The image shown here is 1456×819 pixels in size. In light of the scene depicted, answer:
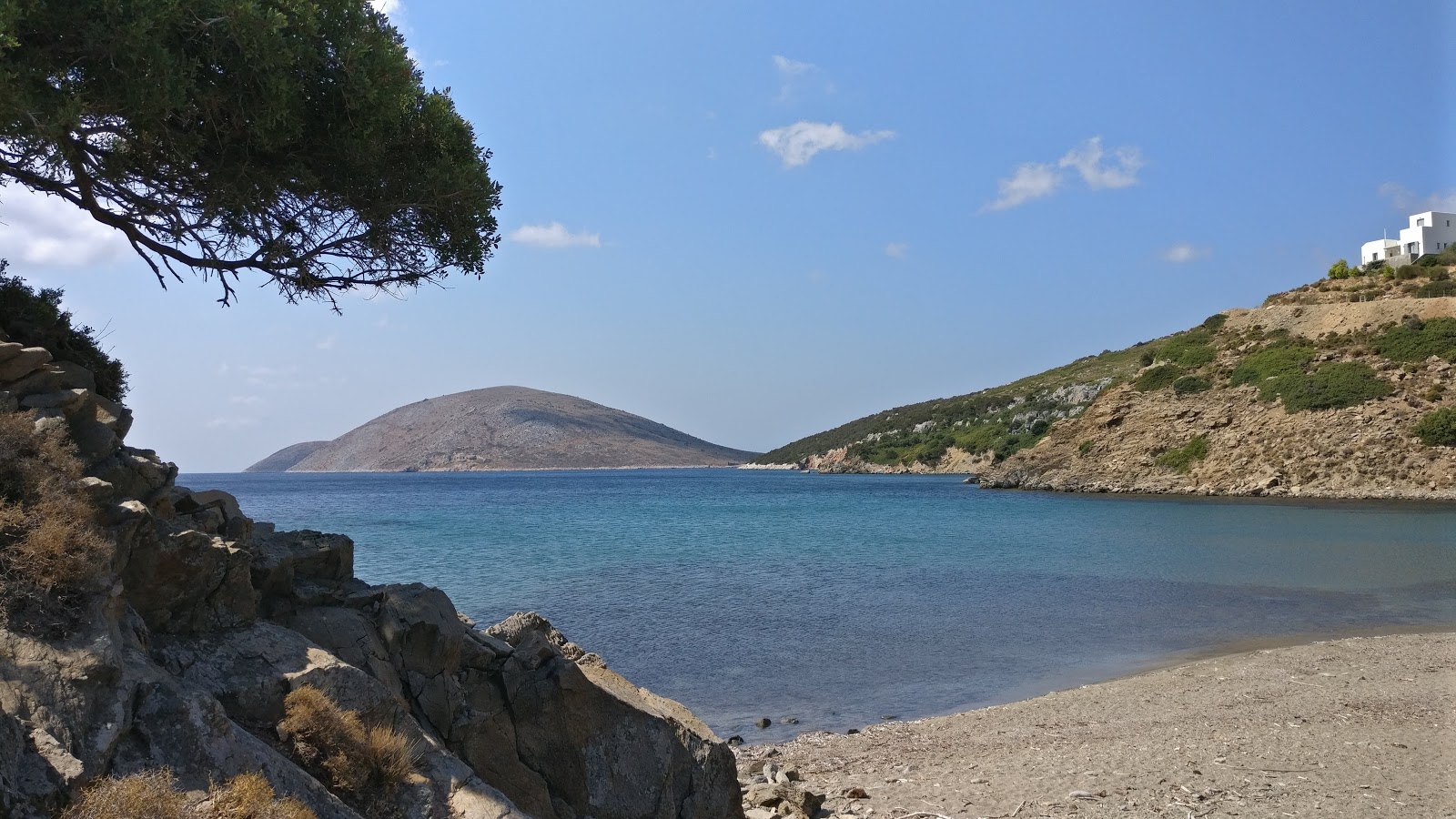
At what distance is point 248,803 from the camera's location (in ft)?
15.7

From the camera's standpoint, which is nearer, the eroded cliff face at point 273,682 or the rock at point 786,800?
the eroded cliff face at point 273,682

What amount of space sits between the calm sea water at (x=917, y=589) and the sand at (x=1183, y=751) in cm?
176

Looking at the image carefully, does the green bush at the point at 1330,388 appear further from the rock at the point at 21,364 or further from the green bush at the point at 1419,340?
the rock at the point at 21,364

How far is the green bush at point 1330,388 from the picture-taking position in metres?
57.8

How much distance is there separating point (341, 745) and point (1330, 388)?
225 ft

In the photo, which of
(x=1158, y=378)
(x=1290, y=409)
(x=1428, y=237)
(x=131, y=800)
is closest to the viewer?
(x=131, y=800)

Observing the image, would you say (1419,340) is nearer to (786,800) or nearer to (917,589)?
(917,589)

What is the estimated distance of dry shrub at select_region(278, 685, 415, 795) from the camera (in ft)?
18.8

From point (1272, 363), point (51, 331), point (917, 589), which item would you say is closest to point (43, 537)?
point (51, 331)

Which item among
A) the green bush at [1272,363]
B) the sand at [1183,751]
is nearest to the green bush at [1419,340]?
the green bush at [1272,363]

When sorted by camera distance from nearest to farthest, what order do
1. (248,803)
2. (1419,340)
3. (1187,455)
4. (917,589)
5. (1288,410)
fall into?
(248,803), (917,589), (1419,340), (1288,410), (1187,455)

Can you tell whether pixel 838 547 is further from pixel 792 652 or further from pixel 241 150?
pixel 241 150

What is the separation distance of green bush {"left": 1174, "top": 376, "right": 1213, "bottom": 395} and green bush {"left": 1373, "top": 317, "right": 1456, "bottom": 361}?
36.5 ft

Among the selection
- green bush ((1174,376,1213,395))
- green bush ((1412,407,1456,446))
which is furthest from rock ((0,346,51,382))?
green bush ((1174,376,1213,395))
